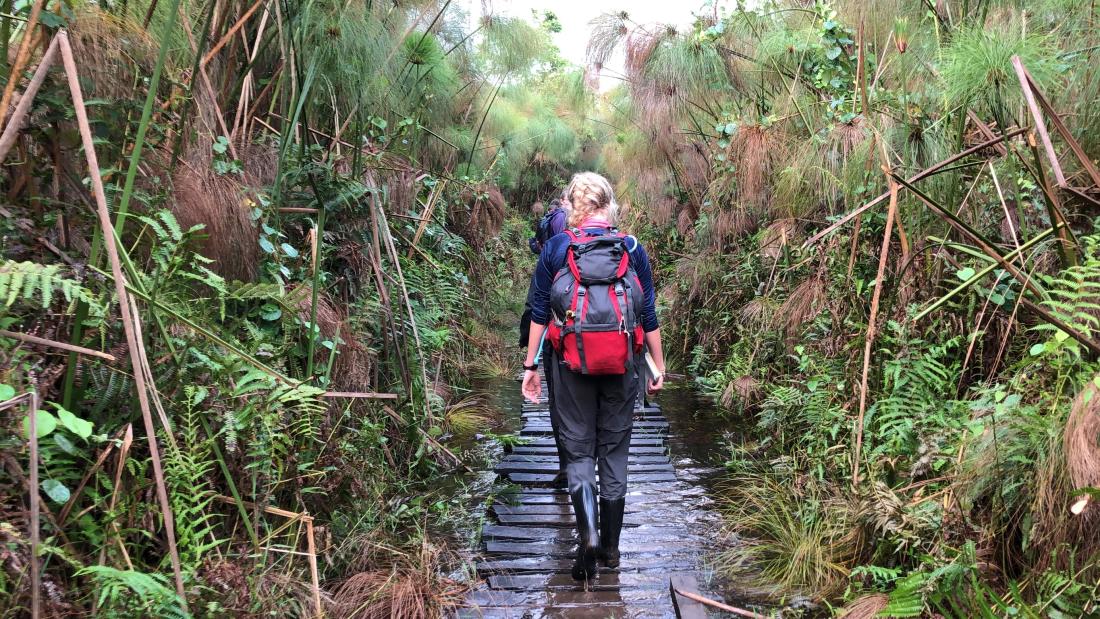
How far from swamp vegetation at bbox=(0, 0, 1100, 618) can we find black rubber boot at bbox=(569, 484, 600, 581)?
554 mm

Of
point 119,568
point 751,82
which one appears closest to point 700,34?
point 751,82

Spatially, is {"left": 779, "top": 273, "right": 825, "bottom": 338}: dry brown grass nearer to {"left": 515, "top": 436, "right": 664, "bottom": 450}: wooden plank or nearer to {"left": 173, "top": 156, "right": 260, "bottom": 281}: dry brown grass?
{"left": 515, "top": 436, "right": 664, "bottom": 450}: wooden plank

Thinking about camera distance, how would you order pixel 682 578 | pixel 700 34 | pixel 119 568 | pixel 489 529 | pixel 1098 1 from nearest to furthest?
1. pixel 119 568
2. pixel 682 578
3. pixel 1098 1
4. pixel 489 529
5. pixel 700 34

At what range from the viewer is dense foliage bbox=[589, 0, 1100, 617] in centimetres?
254

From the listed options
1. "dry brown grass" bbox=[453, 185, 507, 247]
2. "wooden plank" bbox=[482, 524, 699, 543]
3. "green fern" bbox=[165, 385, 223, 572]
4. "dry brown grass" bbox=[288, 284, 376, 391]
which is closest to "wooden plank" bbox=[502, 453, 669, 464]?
"wooden plank" bbox=[482, 524, 699, 543]

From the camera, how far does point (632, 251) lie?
10.8ft

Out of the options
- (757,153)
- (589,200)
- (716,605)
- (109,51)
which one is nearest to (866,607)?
(716,605)

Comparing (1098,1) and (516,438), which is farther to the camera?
(516,438)

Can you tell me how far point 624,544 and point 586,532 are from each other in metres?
0.55

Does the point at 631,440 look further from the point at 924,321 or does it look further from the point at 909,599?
the point at 909,599

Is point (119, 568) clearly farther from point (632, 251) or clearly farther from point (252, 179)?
point (632, 251)

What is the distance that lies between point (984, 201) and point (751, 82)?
12.3 ft

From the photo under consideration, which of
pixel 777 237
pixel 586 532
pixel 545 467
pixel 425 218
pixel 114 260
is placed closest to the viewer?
pixel 114 260

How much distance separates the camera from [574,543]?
3768 millimetres
